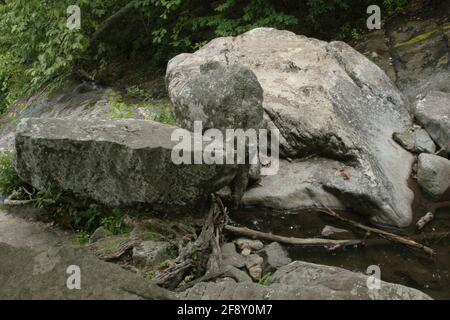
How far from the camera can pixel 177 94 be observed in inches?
265

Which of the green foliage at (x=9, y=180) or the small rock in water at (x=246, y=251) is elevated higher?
the green foliage at (x=9, y=180)

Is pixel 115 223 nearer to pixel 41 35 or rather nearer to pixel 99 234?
pixel 99 234

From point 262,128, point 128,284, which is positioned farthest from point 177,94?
point 128,284

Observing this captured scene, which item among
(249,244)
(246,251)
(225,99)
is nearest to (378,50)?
(225,99)

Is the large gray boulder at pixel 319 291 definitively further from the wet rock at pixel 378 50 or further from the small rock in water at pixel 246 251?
the wet rock at pixel 378 50

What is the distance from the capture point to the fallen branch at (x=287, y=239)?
17.8ft

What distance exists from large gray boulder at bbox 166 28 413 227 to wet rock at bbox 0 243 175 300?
9.22 feet

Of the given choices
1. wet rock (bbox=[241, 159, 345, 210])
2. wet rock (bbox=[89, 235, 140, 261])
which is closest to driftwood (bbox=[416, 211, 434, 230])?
wet rock (bbox=[241, 159, 345, 210])

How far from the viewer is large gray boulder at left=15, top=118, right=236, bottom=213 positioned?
16.8 ft

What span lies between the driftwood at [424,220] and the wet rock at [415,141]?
143cm

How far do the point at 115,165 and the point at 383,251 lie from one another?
303cm

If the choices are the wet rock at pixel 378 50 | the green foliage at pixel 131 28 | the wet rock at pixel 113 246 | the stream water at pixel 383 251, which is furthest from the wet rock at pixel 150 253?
the wet rock at pixel 378 50

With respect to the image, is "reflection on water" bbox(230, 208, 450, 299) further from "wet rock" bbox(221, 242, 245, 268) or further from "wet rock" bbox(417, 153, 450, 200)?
"wet rock" bbox(221, 242, 245, 268)
